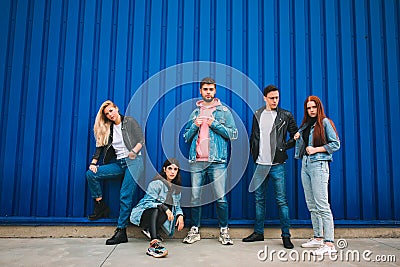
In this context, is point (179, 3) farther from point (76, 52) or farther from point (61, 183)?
point (61, 183)

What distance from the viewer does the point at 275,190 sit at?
3.60 metres

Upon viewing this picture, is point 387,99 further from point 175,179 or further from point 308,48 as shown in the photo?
point 175,179

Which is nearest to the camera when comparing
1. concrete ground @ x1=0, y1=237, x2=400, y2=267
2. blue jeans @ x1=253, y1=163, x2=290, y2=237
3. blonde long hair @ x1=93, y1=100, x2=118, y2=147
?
concrete ground @ x1=0, y1=237, x2=400, y2=267

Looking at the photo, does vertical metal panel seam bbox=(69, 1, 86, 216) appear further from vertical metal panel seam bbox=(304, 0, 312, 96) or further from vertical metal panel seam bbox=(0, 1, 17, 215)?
vertical metal panel seam bbox=(304, 0, 312, 96)

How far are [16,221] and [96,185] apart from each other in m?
0.99

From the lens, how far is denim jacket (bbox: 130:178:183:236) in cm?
356

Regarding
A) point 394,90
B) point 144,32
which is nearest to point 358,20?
point 394,90

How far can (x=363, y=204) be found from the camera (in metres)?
4.15

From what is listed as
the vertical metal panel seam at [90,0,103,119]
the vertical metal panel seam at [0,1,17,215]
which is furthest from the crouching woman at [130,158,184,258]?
the vertical metal panel seam at [0,1,17,215]

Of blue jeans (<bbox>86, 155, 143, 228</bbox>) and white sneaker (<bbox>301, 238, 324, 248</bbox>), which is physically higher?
blue jeans (<bbox>86, 155, 143, 228</bbox>)

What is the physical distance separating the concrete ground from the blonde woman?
0.50 metres

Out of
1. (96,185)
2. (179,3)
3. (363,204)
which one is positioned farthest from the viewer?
(179,3)

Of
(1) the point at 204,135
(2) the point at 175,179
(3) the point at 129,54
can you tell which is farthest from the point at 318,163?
(3) the point at 129,54
